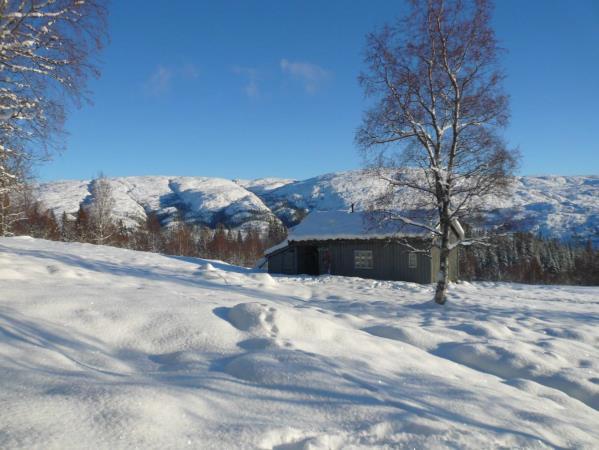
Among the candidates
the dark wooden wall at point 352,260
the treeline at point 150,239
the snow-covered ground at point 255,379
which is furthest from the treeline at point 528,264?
the snow-covered ground at point 255,379

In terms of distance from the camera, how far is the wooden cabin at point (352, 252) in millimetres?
22328

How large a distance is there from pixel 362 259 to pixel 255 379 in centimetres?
2013

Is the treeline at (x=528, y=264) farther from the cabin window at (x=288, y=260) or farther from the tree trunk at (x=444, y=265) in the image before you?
the tree trunk at (x=444, y=265)

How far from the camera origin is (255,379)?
407 centimetres

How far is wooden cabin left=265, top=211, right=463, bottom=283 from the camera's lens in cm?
2233

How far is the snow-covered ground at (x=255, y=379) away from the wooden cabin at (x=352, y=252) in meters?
14.3

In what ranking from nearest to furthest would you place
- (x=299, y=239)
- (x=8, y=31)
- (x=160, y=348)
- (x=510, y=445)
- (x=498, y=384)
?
1. (x=510, y=445)
2. (x=160, y=348)
3. (x=498, y=384)
4. (x=8, y=31)
5. (x=299, y=239)

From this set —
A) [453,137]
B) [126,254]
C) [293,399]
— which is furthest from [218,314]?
[126,254]

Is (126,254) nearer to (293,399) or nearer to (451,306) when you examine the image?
(451,306)

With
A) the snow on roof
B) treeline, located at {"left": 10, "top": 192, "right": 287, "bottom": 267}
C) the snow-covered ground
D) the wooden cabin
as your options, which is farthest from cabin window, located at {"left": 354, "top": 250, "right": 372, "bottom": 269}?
treeline, located at {"left": 10, "top": 192, "right": 287, "bottom": 267}

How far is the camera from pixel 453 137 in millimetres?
12148

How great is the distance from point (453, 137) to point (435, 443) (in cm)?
1074

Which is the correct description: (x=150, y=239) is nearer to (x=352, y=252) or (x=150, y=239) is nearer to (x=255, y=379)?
(x=352, y=252)

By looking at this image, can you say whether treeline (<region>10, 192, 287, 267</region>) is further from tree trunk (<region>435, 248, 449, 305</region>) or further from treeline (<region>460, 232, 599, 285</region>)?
treeline (<region>460, 232, 599, 285</region>)
